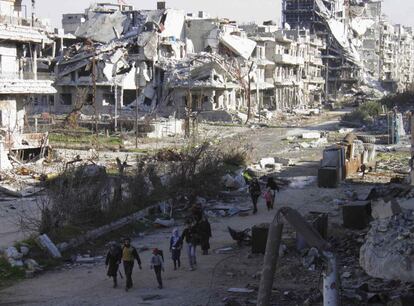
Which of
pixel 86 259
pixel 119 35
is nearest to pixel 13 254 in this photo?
pixel 86 259

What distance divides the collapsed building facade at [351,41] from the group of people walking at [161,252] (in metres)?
83.9

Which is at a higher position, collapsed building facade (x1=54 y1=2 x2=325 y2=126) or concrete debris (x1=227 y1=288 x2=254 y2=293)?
collapsed building facade (x1=54 y1=2 x2=325 y2=126)

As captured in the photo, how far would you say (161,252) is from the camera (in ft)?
47.1

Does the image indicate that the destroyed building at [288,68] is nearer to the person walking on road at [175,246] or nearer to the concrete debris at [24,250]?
the concrete debris at [24,250]

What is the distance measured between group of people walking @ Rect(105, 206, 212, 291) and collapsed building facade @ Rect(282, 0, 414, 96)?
275 ft

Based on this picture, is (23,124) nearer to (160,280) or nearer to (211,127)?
(211,127)

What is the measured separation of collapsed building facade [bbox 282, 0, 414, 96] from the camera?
10800 centimetres

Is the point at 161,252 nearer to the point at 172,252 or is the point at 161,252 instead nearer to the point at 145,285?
the point at 145,285

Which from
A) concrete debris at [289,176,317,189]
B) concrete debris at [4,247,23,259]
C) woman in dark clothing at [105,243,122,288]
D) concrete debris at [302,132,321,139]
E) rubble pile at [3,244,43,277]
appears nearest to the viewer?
woman in dark clothing at [105,243,122,288]

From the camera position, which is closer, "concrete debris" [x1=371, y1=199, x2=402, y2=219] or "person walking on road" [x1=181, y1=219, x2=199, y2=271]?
"concrete debris" [x1=371, y1=199, x2=402, y2=219]

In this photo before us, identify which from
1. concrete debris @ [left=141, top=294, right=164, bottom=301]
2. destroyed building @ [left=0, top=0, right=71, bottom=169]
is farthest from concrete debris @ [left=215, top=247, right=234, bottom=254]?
destroyed building @ [left=0, top=0, right=71, bottom=169]

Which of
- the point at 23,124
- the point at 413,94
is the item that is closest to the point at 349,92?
the point at 413,94

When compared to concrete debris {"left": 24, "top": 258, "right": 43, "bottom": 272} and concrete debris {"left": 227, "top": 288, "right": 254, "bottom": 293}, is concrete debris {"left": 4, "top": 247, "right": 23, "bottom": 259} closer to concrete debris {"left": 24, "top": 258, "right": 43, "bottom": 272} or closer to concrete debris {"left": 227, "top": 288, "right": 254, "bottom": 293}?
concrete debris {"left": 24, "top": 258, "right": 43, "bottom": 272}

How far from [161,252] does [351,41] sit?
348 ft
